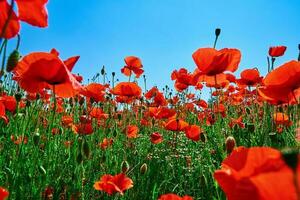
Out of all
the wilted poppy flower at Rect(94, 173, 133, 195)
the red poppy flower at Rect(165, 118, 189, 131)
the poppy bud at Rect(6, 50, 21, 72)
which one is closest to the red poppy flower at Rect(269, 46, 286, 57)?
the red poppy flower at Rect(165, 118, 189, 131)

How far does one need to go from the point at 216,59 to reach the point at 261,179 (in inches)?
83.7

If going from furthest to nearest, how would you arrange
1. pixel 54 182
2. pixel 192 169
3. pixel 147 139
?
pixel 147 139
pixel 192 169
pixel 54 182

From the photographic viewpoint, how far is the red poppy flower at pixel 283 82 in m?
1.82

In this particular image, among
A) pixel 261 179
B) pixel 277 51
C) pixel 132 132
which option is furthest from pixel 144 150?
pixel 261 179

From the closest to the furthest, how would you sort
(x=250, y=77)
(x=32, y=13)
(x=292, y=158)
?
(x=292, y=158) → (x=32, y=13) → (x=250, y=77)

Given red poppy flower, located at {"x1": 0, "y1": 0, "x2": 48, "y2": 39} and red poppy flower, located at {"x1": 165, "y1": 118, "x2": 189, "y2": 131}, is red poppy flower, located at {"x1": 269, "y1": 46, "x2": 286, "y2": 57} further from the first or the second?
red poppy flower, located at {"x1": 0, "y1": 0, "x2": 48, "y2": 39}

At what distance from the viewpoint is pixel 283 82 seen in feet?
6.06

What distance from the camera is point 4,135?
4.16 m

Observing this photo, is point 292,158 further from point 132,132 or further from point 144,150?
point 144,150

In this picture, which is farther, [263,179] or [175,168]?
[175,168]

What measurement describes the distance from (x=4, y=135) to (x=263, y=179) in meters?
4.00

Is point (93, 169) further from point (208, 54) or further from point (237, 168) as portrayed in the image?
point (237, 168)

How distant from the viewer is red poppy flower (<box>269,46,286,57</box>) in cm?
368

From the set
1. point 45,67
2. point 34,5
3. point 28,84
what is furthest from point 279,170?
point 28,84
